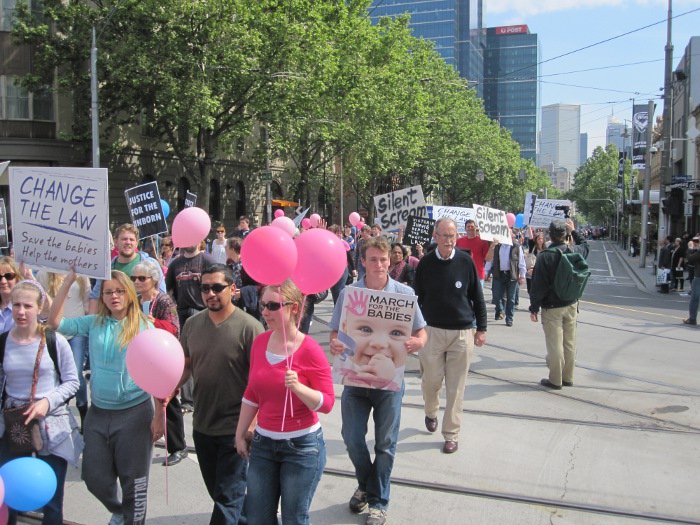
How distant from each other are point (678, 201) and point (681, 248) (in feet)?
11.1

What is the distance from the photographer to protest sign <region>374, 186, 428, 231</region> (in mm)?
11070

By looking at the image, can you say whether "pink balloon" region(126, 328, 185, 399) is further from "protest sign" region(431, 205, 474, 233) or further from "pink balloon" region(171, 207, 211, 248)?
"protest sign" region(431, 205, 474, 233)

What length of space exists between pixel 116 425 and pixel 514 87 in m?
151

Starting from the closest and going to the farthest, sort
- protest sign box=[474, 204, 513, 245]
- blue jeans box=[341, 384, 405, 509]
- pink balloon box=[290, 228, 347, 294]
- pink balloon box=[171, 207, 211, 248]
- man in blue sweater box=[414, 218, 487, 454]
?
1. pink balloon box=[290, 228, 347, 294]
2. blue jeans box=[341, 384, 405, 509]
3. man in blue sweater box=[414, 218, 487, 454]
4. pink balloon box=[171, 207, 211, 248]
5. protest sign box=[474, 204, 513, 245]

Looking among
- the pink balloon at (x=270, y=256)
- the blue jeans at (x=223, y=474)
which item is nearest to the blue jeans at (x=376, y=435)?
the blue jeans at (x=223, y=474)

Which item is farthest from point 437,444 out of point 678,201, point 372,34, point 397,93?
point 397,93

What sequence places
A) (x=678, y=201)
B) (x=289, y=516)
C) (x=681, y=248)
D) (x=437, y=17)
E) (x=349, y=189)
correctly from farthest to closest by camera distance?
1. (x=437, y=17)
2. (x=349, y=189)
3. (x=678, y=201)
4. (x=681, y=248)
5. (x=289, y=516)

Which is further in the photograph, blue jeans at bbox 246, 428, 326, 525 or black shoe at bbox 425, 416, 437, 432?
black shoe at bbox 425, 416, 437, 432

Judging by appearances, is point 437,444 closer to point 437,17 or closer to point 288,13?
point 288,13

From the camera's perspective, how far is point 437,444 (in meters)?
5.84

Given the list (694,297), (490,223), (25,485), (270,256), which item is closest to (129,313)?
(270,256)

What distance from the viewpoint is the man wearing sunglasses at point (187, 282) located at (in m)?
6.79

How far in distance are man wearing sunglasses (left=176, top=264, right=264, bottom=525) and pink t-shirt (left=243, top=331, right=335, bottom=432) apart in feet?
1.16

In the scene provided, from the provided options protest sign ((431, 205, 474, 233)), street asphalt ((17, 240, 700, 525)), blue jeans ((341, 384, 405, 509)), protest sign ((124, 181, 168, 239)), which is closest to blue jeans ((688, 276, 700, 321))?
street asphalt ((17, 240, 700, 525))
